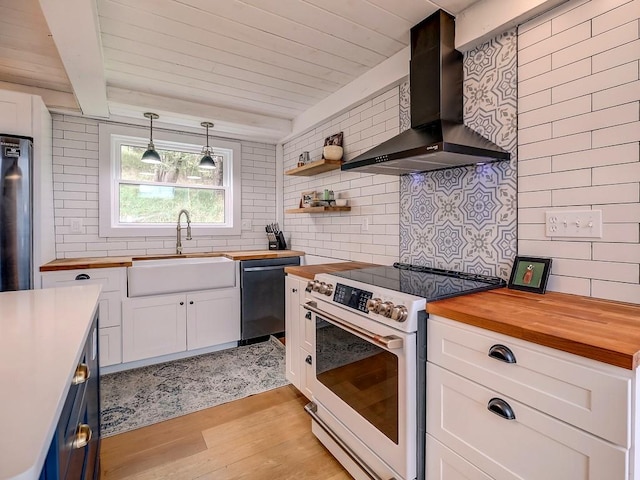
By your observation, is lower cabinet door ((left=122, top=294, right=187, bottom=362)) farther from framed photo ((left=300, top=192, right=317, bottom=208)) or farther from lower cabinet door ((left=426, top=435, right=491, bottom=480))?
lower cabinet door ((left=426, top=435, right=491, bottom=480))

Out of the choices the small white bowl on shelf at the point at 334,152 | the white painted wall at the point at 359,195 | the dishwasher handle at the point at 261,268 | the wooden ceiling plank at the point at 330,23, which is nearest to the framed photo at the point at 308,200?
the white painted wall at the point at 359,195

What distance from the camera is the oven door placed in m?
1.36

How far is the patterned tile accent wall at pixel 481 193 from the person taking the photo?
A: 1.69m

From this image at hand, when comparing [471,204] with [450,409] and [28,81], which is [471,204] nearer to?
[450,409]

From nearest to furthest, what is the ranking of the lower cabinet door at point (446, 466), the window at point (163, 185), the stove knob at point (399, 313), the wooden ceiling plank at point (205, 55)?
the lower cabinet door at point (446, 466) < the stove knob at point (399, 313) < the wooden ceiling plank at point (205, 55) < the window at point (163, 185)

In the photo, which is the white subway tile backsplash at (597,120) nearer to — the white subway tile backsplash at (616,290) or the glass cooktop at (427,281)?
the white subway tile backsplash at (616,290)

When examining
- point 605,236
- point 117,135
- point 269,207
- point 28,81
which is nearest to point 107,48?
point 28,81

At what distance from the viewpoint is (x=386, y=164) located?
1.87 meters

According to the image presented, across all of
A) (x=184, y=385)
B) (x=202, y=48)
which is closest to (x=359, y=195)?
(x=202, y=48)

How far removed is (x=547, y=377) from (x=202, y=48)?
8.07ft

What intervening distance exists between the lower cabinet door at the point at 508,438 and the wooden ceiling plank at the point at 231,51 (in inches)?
83.1

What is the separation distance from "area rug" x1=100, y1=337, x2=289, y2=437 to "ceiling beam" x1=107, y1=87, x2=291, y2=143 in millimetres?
2237

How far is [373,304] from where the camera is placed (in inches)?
59.3

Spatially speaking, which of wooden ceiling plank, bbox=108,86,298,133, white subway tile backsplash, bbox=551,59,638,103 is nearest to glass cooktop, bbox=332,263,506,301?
white subway tile backsplash, bbox=551,59,638,103
